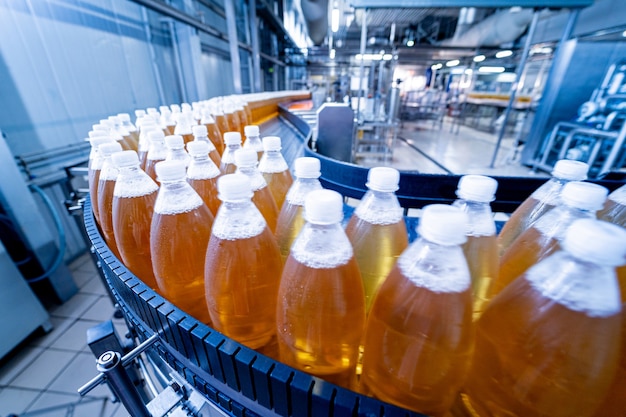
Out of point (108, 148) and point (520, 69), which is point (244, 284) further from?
point (520, 69)

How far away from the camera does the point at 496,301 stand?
291 millimetres

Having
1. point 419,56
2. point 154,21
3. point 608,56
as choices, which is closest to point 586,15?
point 608,56

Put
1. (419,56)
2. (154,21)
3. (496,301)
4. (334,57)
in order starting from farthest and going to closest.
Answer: (334,57) < (419,56) < (154,21) < (496,301)

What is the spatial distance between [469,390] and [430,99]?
1088 centimetres

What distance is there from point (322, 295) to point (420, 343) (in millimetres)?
117

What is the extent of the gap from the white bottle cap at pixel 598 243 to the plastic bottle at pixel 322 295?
211mm

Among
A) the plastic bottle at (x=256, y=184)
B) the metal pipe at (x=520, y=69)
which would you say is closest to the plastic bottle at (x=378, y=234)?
the plastic bottle at (x=256, y=184)

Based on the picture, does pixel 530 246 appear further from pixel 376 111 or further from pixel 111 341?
pixel 376 111

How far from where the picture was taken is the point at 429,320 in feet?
0.90

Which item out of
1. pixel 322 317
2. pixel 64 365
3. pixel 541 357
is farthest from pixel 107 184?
pixel 64 365

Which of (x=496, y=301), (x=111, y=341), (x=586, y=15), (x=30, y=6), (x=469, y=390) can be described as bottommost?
(x=111, y=341)

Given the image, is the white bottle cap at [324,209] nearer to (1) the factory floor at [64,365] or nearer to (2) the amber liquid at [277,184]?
(2) the amber liquid at [277,184]

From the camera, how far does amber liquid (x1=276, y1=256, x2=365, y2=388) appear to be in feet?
1.04

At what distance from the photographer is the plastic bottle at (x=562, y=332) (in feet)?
0.75
